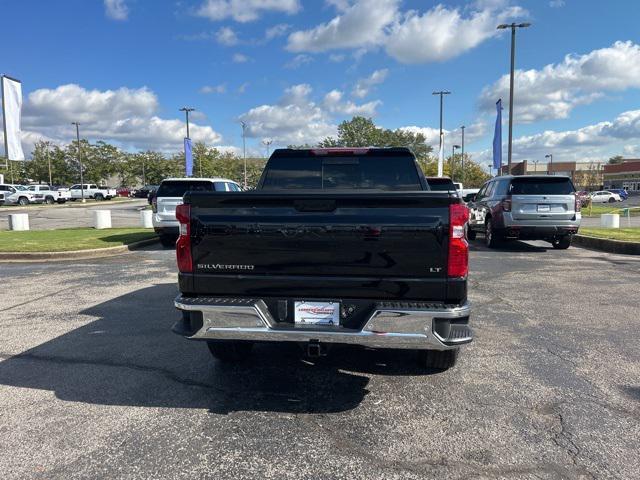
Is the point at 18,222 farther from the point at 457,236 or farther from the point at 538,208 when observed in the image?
the point at 457,236

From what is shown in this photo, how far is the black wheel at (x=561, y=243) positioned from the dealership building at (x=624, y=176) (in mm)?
89030

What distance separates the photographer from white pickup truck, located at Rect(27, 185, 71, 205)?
47156 mm

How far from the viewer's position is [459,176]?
85.5 meters

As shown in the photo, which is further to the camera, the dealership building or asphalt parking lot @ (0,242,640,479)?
the dealership building

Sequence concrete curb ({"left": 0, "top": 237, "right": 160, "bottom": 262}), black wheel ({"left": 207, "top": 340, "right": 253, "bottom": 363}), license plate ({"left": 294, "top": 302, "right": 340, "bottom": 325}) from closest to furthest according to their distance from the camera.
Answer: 1. license plate ({"left": 294, "top": 302, "right": 340, "bottom": 325})
2. black wheel ({"left": 207, "top": 340, "right": 253, "bottom": 363})
3. concrete curb ({"left": 0, "top": 237, "right": 160, "bottom": 262})

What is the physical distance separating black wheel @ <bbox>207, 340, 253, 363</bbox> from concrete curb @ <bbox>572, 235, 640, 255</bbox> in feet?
36.6

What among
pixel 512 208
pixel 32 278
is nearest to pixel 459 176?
pixel 512 208

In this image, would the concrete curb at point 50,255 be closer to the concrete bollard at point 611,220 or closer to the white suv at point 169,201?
the white suv at point 169,201

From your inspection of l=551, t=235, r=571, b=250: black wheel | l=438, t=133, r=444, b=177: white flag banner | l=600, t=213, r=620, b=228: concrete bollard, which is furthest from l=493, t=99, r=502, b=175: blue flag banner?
l=551, t=235, r=571, b=250: black wheel

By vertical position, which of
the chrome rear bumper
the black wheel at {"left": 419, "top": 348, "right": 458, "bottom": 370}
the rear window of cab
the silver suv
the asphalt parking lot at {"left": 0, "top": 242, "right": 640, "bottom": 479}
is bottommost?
the asphalt parking lot at {"left": 0, "top": 242, "right": 640, "bottom": 479}

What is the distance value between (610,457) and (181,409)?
9.47 ft

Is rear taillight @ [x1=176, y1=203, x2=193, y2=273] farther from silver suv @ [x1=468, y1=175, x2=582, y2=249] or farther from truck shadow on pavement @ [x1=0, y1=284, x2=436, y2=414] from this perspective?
silver suv @ [x1=468, y1=175, x2=582, y2=249]

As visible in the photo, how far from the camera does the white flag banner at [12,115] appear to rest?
22828 millimetres

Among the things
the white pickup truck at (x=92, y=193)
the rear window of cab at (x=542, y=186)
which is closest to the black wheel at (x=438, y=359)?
the rear window of cab at (x=542, y=186)
